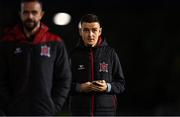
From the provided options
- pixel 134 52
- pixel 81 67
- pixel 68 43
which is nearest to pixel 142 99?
pixel 134 52

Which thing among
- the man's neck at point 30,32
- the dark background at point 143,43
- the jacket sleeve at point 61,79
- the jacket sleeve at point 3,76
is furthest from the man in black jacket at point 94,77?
the dark background at point 143,43

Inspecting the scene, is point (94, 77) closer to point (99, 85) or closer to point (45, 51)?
point (99, 85)

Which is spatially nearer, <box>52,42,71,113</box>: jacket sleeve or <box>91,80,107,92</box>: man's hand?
<box>52,42,71,113</box>: jacket sleeve

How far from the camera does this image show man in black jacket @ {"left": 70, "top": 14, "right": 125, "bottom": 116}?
657cm

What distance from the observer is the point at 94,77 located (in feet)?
21.6

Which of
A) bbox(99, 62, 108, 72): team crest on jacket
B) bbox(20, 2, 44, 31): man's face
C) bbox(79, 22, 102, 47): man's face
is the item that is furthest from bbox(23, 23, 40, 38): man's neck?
bbox(99, 62, 108, 72): team crest on jacket

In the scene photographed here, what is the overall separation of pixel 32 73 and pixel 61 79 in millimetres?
373

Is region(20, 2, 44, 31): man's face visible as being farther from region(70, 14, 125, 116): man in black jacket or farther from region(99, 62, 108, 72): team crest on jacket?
region(99, 62, 108, 72): team crest on jacket

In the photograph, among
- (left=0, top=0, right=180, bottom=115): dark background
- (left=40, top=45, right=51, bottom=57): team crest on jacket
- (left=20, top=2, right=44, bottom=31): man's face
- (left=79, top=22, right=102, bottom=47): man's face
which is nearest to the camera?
(left=20, top=2, right=44, bottom=31): man's face

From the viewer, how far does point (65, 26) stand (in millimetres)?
9539

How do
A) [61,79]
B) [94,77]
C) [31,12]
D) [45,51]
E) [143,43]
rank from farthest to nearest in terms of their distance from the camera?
[143,43], [94,77], [61,79], [45,51], [31,12]

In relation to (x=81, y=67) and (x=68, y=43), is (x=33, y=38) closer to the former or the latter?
(x=81, y=67)

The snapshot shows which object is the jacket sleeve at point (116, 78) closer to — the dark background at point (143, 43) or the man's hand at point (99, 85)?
the man's hand at point (99, 85)

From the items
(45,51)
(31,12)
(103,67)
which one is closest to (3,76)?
(45,51)
